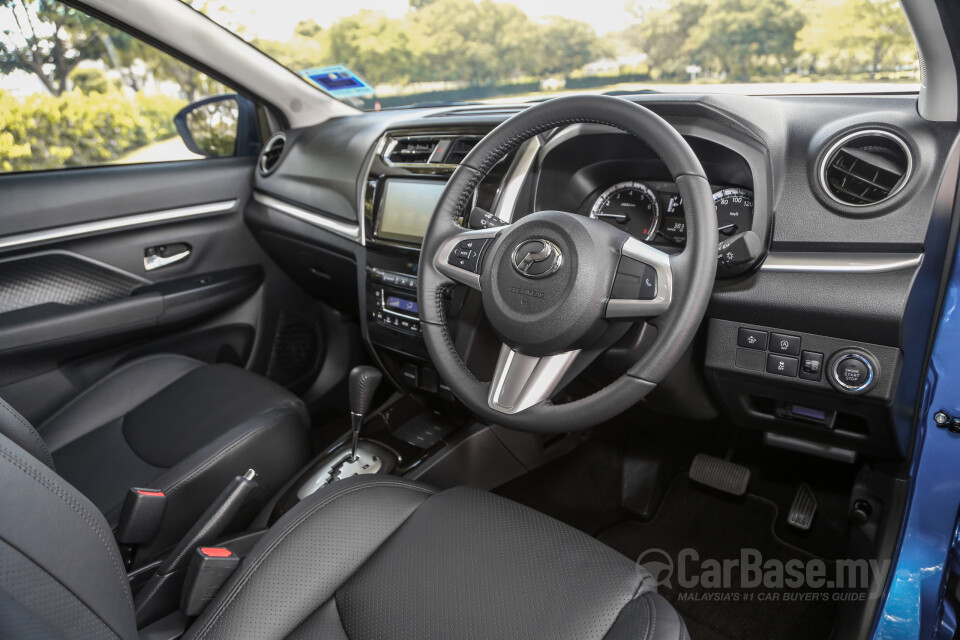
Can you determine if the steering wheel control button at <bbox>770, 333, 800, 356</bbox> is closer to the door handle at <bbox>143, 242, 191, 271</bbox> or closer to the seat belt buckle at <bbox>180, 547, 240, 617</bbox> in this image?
the seat belt buckle at <bbox>180, 547, 240, 617</bbox>

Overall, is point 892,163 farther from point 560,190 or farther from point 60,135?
point 60,135

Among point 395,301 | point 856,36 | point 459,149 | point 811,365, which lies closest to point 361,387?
point 395,301

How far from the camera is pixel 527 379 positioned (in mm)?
1158

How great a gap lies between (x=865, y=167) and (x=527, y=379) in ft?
2.22

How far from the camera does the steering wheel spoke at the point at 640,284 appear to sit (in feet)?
3.49

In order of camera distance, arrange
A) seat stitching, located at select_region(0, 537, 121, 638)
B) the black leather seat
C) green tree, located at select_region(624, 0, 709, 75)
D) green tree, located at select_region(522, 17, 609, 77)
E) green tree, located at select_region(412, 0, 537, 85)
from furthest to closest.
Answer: green tree, located at select_region(412, 0, 537, 85), green tree, located at select_region(522, 17, 609, 77), green tree, located at select_region(624, 0, 709, 75), the black leather seat, seat stitching, located at select_region(0, 537, 121, 638)

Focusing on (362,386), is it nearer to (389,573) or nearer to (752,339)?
(389,573)

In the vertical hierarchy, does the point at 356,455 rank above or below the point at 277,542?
below

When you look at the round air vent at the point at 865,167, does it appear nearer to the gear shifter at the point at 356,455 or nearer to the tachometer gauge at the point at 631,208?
the tachometer gauge at the point at 631,208

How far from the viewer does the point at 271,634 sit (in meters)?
1.00

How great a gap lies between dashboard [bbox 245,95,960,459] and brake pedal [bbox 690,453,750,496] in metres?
0.32

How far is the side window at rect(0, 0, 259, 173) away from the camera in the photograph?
2.04 m

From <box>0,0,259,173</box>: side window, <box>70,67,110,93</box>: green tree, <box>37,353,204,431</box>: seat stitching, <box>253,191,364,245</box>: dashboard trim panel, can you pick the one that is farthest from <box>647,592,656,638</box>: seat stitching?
<box>70,67,110,93</box>: green tree

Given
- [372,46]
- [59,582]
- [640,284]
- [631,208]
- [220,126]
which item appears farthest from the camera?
[372,46]
